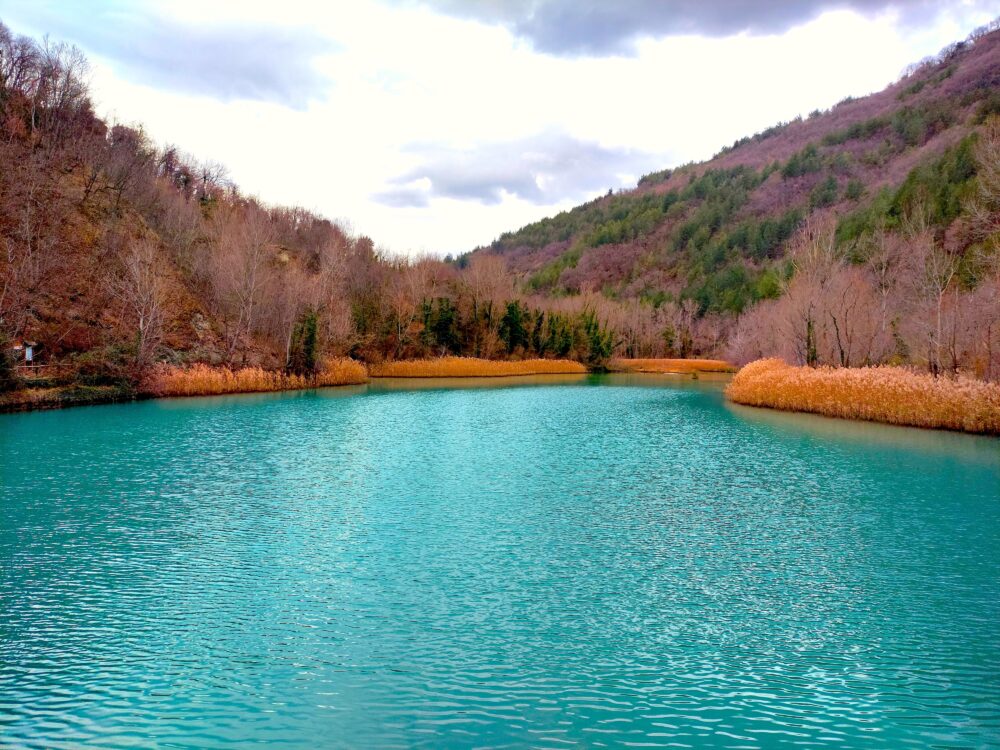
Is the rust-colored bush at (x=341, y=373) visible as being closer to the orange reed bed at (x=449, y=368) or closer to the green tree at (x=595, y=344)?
the orange reed bed at (x=449, y=368)

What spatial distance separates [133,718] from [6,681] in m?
1.76

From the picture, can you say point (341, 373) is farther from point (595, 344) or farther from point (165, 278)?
point (595, 344)

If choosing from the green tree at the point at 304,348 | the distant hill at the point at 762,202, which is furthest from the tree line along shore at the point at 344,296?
the distant hill at the point at 762,202

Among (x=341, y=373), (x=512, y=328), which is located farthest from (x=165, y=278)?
(x=512, y=328)

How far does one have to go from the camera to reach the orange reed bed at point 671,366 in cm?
8212

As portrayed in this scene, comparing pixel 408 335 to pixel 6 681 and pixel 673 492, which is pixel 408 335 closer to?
pixel 673 492

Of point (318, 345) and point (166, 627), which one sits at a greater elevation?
point (318, 345)

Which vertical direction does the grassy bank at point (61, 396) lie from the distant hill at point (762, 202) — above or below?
below

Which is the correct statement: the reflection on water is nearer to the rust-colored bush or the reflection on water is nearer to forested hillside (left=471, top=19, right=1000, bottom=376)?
forested hillside (left=471, top=19, right=1000, bottom=376)

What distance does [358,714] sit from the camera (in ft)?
22.5

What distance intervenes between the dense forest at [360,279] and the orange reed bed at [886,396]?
3.77m

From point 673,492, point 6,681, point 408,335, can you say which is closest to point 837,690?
point 6,681

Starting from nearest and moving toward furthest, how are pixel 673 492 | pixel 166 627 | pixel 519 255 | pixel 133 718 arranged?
pixel 133 718, pixel 166 627, pixel 673 492, pixel 519 255

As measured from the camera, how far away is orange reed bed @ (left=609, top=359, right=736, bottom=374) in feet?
269
